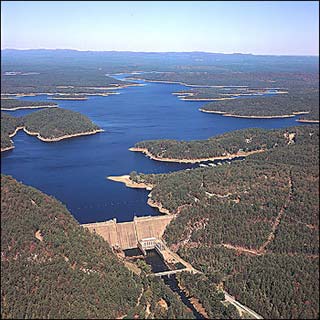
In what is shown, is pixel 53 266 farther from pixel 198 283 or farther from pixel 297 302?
pixel 297 302

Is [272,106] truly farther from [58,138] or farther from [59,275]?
[59,275]

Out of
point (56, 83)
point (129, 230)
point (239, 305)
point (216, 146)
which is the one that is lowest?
point (239, 305)

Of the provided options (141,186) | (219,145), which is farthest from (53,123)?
(141,186)

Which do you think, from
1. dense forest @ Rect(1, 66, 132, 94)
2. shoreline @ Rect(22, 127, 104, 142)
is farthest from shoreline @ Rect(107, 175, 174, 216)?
dense forest @ Rect(1, 66, 132, 94)

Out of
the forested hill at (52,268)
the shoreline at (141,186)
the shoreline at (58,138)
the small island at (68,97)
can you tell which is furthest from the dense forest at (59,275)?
the small island at (68,97)

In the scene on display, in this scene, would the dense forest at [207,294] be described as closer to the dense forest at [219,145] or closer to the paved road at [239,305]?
the paved road at [239,305]

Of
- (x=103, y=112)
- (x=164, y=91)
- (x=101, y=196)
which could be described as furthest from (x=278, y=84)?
(x=101, y=196)
